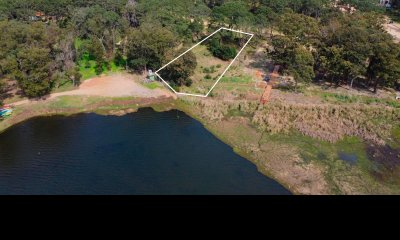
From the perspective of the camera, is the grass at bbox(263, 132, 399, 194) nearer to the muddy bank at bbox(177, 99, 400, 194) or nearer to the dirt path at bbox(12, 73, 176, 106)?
the muddy bank at bbox(177, 99, 400, 194)

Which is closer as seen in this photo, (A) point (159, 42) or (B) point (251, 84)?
(B) point (251, 84)

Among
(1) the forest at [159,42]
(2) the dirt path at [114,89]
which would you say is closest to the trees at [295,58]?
(1) the forest at [159,42]

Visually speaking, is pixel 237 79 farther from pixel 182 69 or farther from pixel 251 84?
pixel 182 69

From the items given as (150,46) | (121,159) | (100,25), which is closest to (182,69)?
(150,46)

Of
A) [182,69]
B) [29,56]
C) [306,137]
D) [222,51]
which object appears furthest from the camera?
[222,51]

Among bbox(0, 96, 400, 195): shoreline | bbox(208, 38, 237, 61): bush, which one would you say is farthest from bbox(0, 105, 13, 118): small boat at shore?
bbox(208, 38, 237, 61): bush
